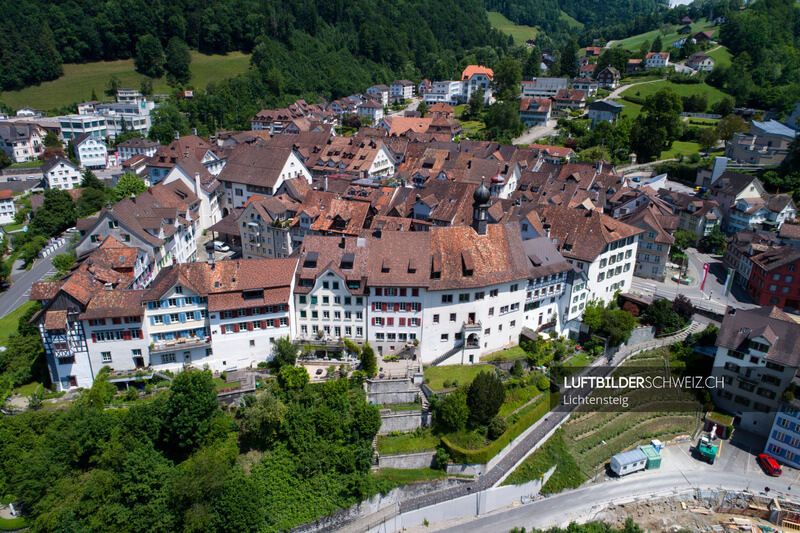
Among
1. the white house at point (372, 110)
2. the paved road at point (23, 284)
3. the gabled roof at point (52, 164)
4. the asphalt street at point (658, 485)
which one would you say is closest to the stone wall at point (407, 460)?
the asphalt street at point (658, 485)

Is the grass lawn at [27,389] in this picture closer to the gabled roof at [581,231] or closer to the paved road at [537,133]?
the gabled roof at [581,231]

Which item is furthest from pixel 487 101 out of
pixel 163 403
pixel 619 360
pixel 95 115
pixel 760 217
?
pixel 163 403

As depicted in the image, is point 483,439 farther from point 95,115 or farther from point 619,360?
point 95,115

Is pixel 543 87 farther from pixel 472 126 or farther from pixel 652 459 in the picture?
pixel 652 459

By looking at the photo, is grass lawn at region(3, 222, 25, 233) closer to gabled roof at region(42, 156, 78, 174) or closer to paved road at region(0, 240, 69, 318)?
gabled roof at region(42, 156, 78, 174)

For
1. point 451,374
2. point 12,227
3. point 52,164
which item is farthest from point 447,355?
point 52,164
